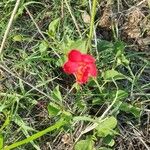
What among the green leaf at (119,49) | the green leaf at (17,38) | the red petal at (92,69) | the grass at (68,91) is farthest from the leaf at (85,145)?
the green leaf at (17,38)

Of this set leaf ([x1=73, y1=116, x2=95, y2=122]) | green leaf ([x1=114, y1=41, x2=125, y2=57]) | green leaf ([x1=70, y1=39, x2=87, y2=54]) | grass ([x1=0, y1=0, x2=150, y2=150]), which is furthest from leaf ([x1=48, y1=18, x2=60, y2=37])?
leaf ([x1=73, y1=116, x2=95, y2=122])

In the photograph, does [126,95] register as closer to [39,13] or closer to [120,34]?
[120,34]

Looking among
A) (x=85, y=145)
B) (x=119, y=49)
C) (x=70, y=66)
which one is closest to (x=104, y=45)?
(x=119, y=49)

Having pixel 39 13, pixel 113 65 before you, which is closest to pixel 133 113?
pixel 113 65

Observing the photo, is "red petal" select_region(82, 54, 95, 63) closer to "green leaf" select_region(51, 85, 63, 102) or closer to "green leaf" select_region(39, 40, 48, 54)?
"green leaf" select_region(51, 85, 63, 102)

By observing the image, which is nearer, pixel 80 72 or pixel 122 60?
pixel 80 72

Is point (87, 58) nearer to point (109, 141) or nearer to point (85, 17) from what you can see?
point (109, 141)
